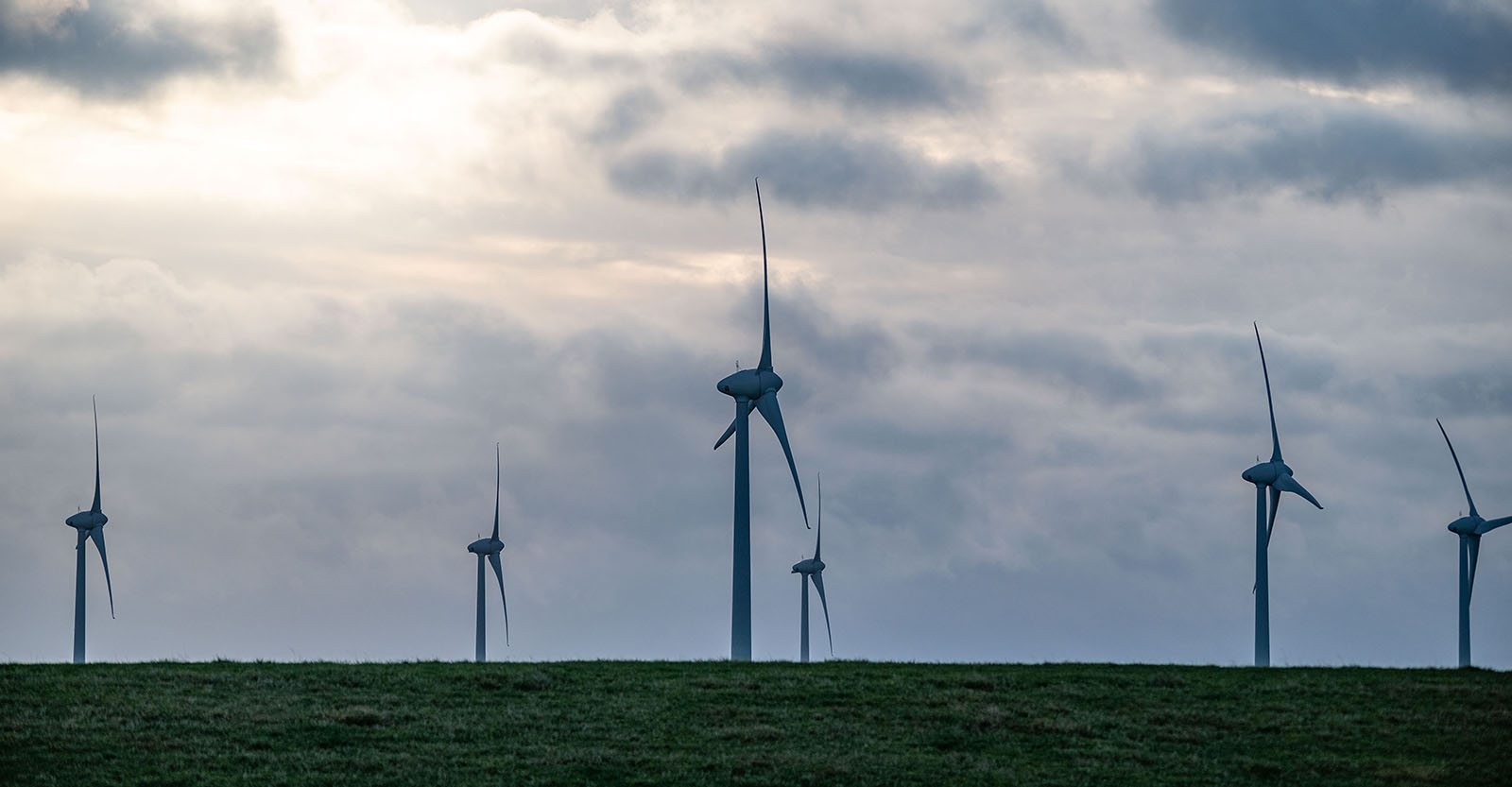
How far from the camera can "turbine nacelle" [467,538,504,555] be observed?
113 metres

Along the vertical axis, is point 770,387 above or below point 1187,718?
above

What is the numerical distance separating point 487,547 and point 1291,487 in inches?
2058

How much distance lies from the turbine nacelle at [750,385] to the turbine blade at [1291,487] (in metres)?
38.3

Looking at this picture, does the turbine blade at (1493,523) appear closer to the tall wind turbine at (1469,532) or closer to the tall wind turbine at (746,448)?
the tall wind turbine at (1469,532)

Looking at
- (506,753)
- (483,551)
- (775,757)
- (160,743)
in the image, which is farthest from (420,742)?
(483,551)

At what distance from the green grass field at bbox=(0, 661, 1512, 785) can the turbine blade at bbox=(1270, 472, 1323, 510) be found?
126 feet

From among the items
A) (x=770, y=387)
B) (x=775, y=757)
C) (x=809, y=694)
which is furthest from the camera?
(x=770, y=387)

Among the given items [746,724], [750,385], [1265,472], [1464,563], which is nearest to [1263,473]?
[1265,472]

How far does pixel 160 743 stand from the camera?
4703 cm

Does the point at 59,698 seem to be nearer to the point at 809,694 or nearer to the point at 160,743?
the point at 160,743

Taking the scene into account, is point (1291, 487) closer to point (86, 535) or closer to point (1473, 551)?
point (1473, 551)

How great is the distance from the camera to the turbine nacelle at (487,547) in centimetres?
11312

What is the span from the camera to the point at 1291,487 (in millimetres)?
97625

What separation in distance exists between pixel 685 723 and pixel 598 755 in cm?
460
